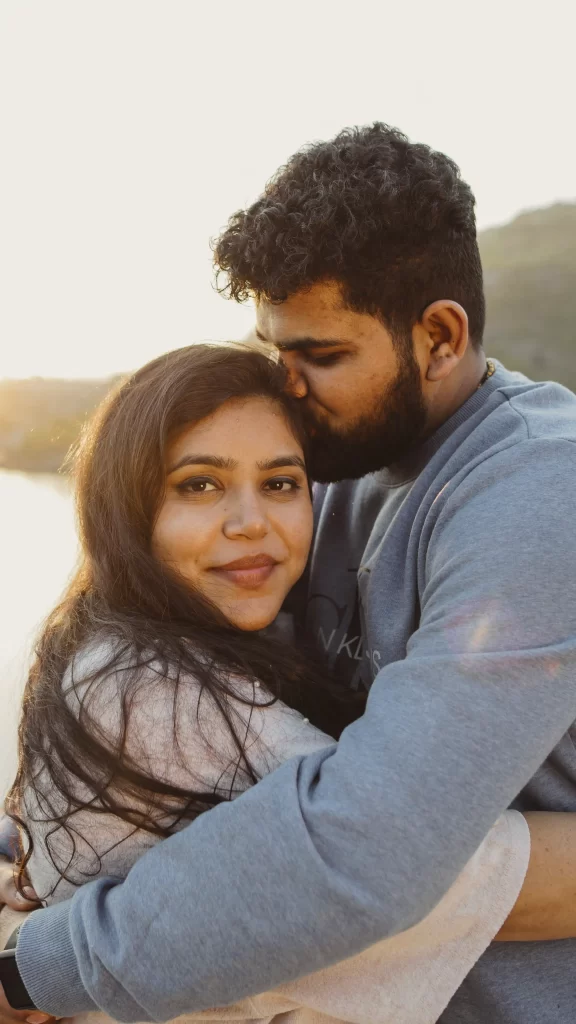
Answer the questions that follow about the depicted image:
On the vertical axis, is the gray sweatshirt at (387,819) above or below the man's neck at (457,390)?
below

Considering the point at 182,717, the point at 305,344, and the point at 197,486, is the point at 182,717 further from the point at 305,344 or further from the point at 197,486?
the point at 305,344

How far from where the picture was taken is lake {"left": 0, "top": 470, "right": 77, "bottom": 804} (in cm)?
294

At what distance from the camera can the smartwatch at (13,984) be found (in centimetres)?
134

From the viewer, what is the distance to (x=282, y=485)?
1841 mm

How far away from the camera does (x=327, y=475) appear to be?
2064 millimetres

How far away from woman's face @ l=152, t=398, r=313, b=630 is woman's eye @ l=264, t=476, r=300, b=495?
0.01 meters

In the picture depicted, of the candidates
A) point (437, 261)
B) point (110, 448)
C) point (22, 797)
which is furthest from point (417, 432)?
point (22, 797)

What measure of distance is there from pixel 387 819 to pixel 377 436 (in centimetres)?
110

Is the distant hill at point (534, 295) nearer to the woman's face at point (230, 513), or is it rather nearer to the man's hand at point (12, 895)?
the woman's face at point (230, 513)

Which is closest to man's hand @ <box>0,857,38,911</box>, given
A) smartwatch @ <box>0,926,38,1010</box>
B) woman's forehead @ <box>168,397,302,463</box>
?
smartwatch @ <box>0,926,38,1010</box>

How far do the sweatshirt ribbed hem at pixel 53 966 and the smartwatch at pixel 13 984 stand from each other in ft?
0.08

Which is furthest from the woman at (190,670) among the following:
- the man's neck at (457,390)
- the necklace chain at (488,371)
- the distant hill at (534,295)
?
the distant hill at (534,295)

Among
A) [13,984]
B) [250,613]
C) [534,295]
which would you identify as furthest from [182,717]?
[534,295]

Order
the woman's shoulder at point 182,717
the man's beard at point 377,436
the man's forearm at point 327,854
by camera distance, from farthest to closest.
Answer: the man's beard at point 377,436 → the woman's shoulder at point 182,717 → the man's forearm at point 327,854
